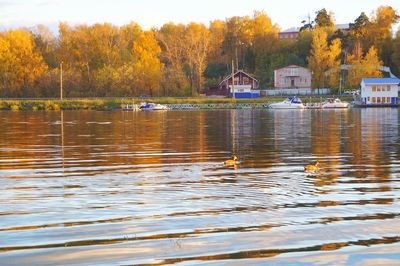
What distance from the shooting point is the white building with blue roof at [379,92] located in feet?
341

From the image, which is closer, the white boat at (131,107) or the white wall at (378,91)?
the white boat at (131,107)

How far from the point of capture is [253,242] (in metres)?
10.4

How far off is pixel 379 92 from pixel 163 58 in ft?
162

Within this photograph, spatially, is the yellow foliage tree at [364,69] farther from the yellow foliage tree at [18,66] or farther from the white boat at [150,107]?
the yellow foliage tree at [18,66]

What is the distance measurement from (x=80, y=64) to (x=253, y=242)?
117686 millimetres

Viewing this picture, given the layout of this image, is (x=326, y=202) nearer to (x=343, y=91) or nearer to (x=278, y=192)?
(x=278, y=192)

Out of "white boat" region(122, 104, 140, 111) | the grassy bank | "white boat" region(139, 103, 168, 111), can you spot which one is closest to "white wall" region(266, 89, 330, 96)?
the grassy bank

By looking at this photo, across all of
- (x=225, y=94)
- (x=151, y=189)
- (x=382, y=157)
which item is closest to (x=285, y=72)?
(x=225, y=94)

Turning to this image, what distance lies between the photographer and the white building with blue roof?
104 m

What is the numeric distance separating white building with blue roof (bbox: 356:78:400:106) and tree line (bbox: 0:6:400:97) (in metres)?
10.3

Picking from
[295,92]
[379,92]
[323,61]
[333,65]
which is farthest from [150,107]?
[379,92]

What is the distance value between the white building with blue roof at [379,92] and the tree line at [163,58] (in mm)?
10300

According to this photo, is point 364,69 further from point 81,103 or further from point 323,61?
point 81,103

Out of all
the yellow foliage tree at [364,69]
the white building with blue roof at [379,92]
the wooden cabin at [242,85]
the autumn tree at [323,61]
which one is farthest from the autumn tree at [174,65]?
the white building with blue roof at [379,92]
